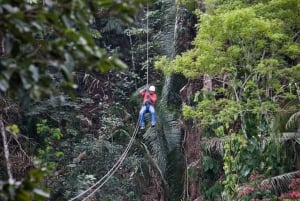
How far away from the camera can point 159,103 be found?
468 inches

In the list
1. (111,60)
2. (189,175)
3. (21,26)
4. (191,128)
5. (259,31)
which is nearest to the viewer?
(21,26)

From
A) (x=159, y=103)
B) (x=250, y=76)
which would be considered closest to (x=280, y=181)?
(x=250, y=76)

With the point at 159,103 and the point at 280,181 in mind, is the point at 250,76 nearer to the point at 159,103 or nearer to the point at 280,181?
the point at 280,181

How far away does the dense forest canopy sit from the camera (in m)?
1.68

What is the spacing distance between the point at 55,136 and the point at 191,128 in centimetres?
268

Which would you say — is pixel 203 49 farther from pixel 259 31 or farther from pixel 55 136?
pixel 55 136

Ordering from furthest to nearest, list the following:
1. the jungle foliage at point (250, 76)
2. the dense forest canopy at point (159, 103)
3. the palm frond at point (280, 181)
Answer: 1. the palm frond at point (280, 181)
2. the jungle foliage at point (250, 76)
3. the dense forest canopy at point (159, 103)

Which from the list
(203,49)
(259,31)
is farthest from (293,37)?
(203,49)

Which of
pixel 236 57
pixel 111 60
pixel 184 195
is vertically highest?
pixel 236 57

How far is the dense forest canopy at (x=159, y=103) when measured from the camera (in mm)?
1676

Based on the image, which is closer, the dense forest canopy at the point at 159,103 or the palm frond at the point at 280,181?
the dense forest canopy at the point at 159,103

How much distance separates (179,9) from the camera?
11898mm

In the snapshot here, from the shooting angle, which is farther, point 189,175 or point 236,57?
point 189,175

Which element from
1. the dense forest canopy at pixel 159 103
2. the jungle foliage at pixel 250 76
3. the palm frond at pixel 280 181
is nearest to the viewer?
the dense forest canopy at pixel 159 103
